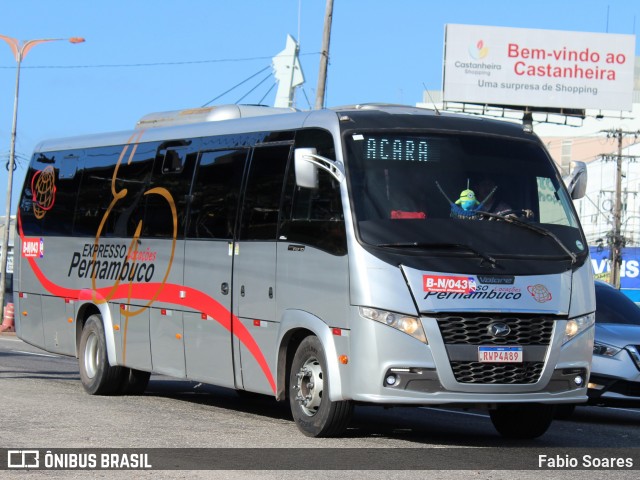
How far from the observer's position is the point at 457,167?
11.5m

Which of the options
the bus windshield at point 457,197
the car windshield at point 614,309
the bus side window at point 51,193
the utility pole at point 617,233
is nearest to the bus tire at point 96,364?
the bus side window at point 51,193

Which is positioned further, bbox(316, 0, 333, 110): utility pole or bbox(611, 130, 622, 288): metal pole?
bbox(611, 130, 622, 288): metal pole

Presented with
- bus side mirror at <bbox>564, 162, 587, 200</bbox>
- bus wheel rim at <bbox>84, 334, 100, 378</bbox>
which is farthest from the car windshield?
bus wheel rim at <bbox>84, 334, 100, 378</bbox>

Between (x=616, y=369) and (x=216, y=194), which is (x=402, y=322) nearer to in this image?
(x=216, y=194)

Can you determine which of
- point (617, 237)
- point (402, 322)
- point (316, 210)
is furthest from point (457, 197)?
point (617, 237)

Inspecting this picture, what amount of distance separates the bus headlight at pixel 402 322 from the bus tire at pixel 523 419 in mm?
1718

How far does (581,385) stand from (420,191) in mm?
2238

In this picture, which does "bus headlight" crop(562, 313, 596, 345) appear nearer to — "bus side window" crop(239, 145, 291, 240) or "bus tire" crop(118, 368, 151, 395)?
"bus side window" crop(239, 145, 291, 240)

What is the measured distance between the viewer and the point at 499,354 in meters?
10.7

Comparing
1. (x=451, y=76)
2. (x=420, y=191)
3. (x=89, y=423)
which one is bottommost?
(x=89, y=423)

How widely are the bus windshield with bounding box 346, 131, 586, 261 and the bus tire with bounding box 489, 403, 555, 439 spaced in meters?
1.61

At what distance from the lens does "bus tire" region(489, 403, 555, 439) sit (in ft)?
39.1

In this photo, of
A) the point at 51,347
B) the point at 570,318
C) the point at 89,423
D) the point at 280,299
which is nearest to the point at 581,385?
the point at 570,318

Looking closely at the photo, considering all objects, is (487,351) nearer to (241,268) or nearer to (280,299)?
(280,299)
